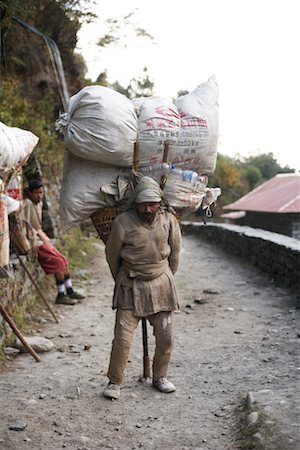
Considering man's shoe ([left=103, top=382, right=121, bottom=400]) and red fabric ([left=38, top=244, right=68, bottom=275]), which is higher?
red fabric ([left=38, top=244, right=68, bottom=275])

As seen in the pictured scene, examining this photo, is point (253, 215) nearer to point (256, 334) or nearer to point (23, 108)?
point (23, 108)

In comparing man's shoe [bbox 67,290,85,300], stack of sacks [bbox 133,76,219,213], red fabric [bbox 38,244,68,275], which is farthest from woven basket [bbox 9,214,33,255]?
stack of sacks [bbox 133,76,219,213]

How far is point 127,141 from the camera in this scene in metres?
4.16

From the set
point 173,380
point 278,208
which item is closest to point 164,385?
point 173,380

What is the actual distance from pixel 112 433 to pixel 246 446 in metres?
0.92

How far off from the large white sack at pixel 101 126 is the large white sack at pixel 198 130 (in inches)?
15.6

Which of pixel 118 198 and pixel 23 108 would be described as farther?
pixel 23 108

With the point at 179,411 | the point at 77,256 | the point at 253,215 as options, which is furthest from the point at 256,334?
the point at 253,215

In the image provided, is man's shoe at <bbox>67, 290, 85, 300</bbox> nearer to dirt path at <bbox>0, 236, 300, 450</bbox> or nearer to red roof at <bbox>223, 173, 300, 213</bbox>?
dirt path at <bbox>0, 236, 300, 450</bbox>

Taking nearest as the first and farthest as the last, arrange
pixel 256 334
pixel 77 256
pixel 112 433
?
pixel 112 433
pixel 256 334
pixel 77 256

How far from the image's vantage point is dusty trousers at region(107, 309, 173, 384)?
14.5 feet

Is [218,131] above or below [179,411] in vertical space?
above

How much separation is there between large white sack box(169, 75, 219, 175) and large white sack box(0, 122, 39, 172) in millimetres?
1208

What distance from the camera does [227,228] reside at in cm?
1455
